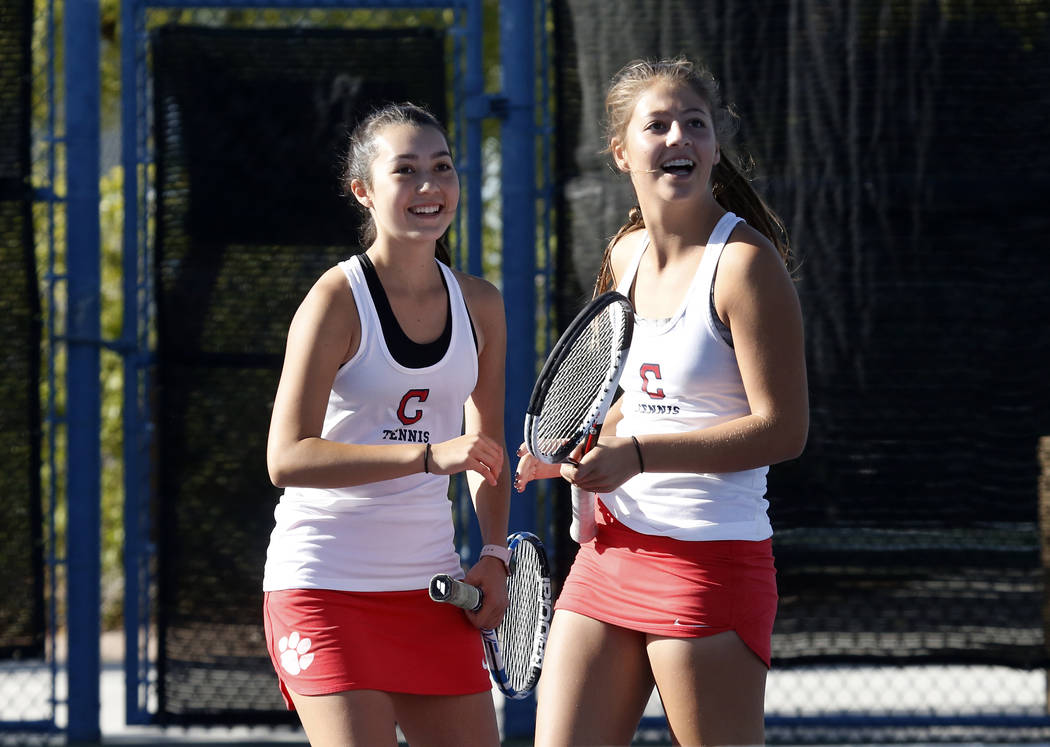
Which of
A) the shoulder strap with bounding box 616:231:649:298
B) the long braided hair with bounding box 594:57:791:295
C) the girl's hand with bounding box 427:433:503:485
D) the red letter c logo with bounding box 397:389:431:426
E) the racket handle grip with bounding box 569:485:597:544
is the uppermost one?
the long braided hair with bounding box 594:57:791:295

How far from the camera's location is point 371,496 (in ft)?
8.10

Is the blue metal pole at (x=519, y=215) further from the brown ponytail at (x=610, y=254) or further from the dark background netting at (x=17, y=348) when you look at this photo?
the dark background netting at (x=17, y=348)

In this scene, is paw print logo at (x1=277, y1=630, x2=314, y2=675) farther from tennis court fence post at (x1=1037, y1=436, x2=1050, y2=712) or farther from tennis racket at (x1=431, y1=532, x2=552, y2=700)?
tennis court fence post at (x1=1037, y1=436, x2=1050, y2=712)

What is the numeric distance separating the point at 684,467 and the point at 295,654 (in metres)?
0.81

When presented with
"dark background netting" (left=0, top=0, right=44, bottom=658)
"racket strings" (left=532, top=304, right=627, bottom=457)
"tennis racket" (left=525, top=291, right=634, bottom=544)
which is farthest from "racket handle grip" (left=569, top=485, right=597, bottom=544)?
"dark background netting" (left=0, top=0, right=44, bottom=658)

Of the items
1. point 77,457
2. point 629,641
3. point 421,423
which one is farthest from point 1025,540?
point 77,457

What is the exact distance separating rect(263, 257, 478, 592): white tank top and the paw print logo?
0.33ft

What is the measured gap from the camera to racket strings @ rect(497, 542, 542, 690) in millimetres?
2695

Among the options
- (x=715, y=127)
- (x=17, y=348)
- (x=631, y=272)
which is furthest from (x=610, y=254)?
(x=17, y=348)

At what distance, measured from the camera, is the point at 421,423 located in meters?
2.48

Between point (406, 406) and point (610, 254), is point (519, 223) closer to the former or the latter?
point (610, 254)

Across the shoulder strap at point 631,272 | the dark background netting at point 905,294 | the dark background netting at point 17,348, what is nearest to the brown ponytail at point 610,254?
the shoulder strap at point 631,272

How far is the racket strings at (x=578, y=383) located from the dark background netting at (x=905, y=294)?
5.84 feet

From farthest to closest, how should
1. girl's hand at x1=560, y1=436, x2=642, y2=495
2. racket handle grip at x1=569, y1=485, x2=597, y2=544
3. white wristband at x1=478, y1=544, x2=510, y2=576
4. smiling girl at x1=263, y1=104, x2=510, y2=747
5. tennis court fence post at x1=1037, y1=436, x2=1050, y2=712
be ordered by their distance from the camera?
tennis court fence post at x1=1037, y1=436, x2=1050, y2=712, white wristband at x1=478, y1=544, x2=510, y2=576, racket handle grip at x1=569, y1=485, x2=597, y2=544, smiling girl at x1=263, y1=104, x2=510, y2=747, girl's hand at x1=560, y1=436, x2=642, y2=495
